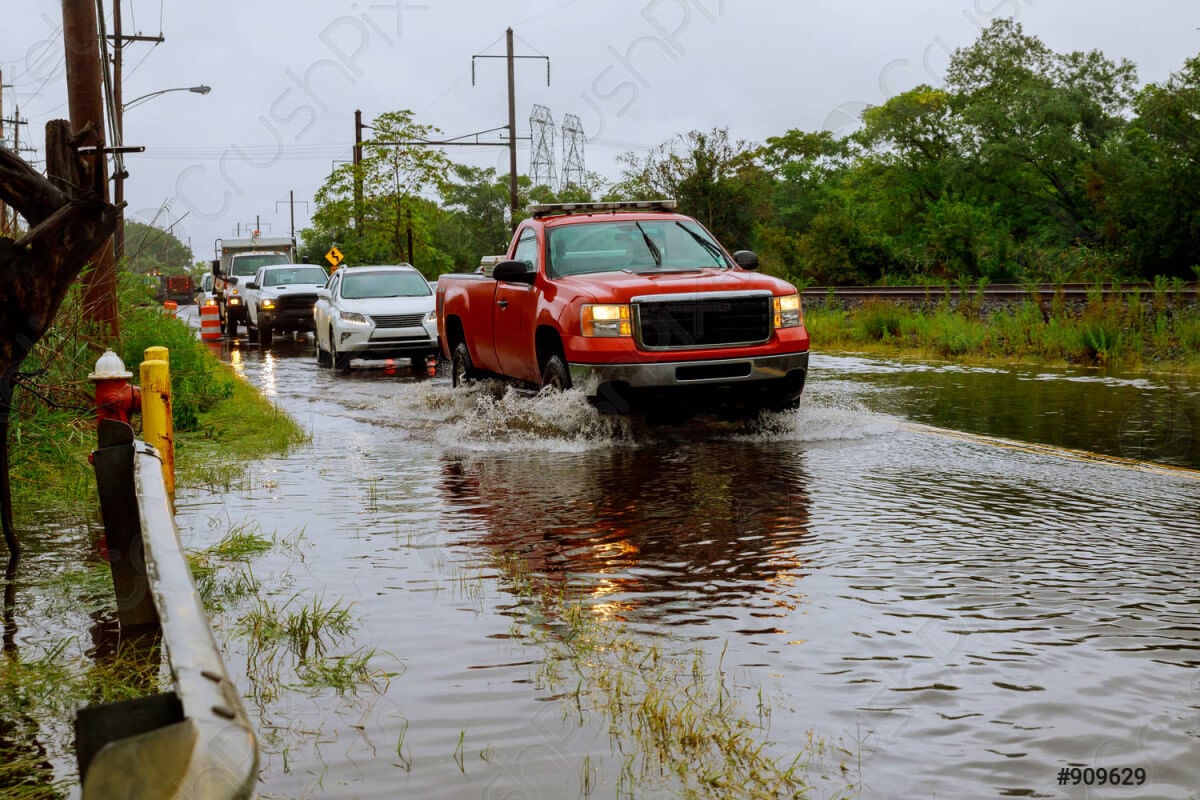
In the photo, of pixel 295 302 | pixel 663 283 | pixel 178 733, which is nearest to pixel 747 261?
pixel 663 283

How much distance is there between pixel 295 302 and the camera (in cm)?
3122

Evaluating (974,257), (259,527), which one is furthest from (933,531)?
(974,257)

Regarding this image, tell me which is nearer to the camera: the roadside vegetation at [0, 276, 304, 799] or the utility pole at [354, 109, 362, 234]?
the roadside vegetation at [0, 276, 304, 799]

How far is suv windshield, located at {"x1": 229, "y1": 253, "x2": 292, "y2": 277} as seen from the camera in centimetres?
3897

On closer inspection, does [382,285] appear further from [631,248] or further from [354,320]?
[631,248]

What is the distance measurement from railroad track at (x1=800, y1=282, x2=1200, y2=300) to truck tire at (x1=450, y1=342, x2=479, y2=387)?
932cm

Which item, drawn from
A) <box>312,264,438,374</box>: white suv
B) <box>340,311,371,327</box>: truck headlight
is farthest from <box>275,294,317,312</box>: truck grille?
<box>340,311,371,327</box>: truck headlight

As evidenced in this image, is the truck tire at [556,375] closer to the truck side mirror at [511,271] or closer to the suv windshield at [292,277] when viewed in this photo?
the truck side mirror at [511,271]

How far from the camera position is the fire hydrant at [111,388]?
6.75 meters

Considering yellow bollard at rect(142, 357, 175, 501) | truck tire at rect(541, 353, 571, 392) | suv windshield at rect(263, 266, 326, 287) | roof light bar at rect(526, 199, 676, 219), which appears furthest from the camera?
suv windshield at rect(263, 266, 326, 287)

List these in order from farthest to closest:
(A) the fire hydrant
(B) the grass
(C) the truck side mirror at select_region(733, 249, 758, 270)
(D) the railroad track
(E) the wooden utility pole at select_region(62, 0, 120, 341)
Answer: (D) the railroad track → (B) the grass → (E) the wooden utility pole at select_region(62, 0, 120, 341) → (C) the truck side mirror at select_region(733, 249, 758, 270) → (A) the fire hydrant

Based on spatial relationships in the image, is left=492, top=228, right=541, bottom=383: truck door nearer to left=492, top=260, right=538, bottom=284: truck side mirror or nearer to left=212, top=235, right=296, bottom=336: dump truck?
left=492, top=260, right=538, bottom=284: truck side mirror

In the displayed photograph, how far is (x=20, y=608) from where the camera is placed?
18.9 feet

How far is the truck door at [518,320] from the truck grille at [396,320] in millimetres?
8901
